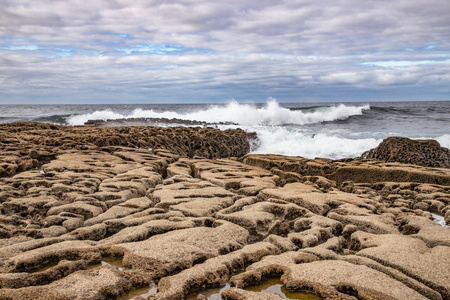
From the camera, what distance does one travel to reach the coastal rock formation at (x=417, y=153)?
32.9ft

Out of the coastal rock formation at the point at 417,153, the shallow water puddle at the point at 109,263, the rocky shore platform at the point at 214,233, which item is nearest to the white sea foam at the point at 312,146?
the coastal rock formation at the point at 417,153

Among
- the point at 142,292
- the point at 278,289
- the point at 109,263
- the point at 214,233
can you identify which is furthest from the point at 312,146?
the point at 142,292

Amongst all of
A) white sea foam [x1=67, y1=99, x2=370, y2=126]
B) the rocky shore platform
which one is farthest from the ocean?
the rocky shore platform

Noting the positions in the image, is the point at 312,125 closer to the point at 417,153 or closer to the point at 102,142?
the point at 417,153

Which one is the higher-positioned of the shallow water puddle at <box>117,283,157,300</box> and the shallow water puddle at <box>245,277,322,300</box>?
the shallow water puddle at <box>117,283,157,300</box>

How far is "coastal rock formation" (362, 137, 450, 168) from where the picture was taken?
32.9 ft

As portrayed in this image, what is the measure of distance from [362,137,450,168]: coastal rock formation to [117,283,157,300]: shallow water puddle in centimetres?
936

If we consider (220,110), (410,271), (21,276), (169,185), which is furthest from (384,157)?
(220,110)

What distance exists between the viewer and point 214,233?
154 inches

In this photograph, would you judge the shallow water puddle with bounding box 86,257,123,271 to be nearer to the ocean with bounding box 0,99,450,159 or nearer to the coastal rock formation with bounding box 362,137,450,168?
the coastal rock formation with bounding box 362,137,450,168

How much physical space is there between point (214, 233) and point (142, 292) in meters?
1.21

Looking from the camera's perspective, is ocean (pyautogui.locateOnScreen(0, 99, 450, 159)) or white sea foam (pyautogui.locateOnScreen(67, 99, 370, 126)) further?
white sea foam (pyautogui.locateOnScreen(67, 99, 370, 126))

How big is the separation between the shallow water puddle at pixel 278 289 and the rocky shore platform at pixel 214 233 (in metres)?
0.01

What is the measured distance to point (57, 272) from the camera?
3049mm
